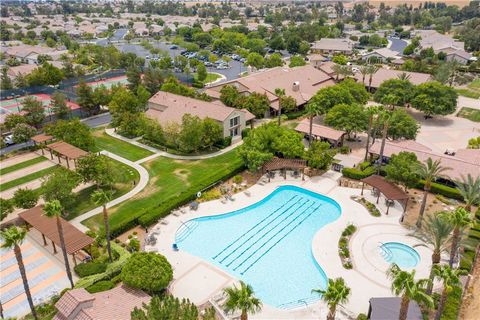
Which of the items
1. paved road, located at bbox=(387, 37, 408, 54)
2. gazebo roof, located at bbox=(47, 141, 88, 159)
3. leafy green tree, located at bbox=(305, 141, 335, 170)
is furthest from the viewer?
paved road, located at bbox=(387, 37, 408, 54)

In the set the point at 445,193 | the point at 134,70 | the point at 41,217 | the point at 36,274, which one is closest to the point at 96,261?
the point at 36,274

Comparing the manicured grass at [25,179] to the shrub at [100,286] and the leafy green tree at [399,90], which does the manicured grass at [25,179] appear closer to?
the shrub at [100,286]

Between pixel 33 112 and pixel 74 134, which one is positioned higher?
pixel 33 112

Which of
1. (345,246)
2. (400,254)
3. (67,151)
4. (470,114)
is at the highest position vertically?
(67,151)

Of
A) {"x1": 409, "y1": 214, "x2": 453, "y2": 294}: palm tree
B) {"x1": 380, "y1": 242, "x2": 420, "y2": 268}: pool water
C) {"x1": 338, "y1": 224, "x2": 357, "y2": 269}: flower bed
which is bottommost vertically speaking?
{"x1": 380, "y1": 242, "x2": 420, "y2": 268}: pool water

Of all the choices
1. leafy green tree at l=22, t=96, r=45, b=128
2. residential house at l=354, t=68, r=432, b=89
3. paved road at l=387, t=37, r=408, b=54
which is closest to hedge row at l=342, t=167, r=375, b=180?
residential house at l=354, t=68, r=432, b=89

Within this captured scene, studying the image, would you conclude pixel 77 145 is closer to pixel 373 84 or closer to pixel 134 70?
pixel 134 70

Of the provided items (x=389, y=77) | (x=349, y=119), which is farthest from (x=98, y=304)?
(x=389, y=77)

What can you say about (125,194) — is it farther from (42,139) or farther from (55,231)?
(42,139)

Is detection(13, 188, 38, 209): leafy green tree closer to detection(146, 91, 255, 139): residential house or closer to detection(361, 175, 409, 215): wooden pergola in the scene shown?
detection(146, 91, 255, 139): residential house
